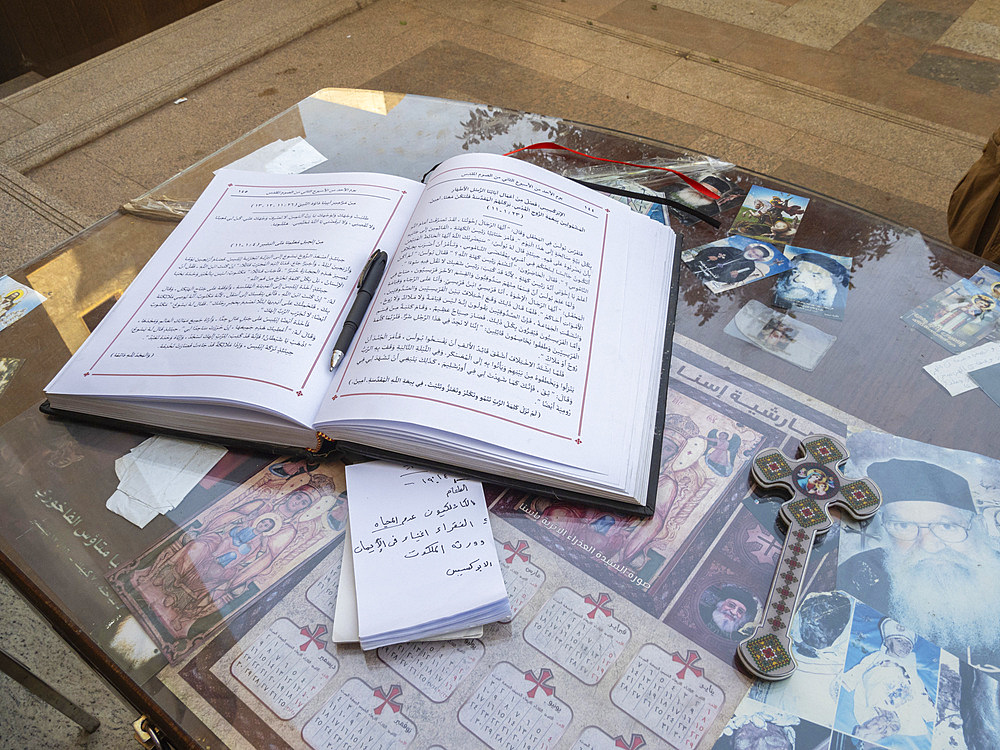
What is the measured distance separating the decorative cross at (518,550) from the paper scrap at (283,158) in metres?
0.83

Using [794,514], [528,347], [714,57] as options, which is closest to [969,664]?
[794,514]

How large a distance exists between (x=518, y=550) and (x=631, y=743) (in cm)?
A: 21

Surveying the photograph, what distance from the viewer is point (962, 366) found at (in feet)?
3.01

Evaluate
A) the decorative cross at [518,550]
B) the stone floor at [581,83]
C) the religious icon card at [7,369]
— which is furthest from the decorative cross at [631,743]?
the stone floor at [581,83]

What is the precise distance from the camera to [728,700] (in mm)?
640

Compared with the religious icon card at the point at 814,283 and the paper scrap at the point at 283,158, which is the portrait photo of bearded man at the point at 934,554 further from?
the paper scrap at the point at 283,158

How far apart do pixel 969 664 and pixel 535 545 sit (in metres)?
0.41

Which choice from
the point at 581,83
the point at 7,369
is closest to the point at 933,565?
the point at 7,369

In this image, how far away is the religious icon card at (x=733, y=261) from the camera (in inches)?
40.4

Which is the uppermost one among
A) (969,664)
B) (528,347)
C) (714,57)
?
(528,347)

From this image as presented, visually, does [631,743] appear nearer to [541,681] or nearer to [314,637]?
[541,681]

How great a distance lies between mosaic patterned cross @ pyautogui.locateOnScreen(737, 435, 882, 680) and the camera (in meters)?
0.66

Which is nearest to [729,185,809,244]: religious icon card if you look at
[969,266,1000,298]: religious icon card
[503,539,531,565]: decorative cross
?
[969,266,1000,298]: religious icon card

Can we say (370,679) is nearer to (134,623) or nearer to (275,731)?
(275,731)
